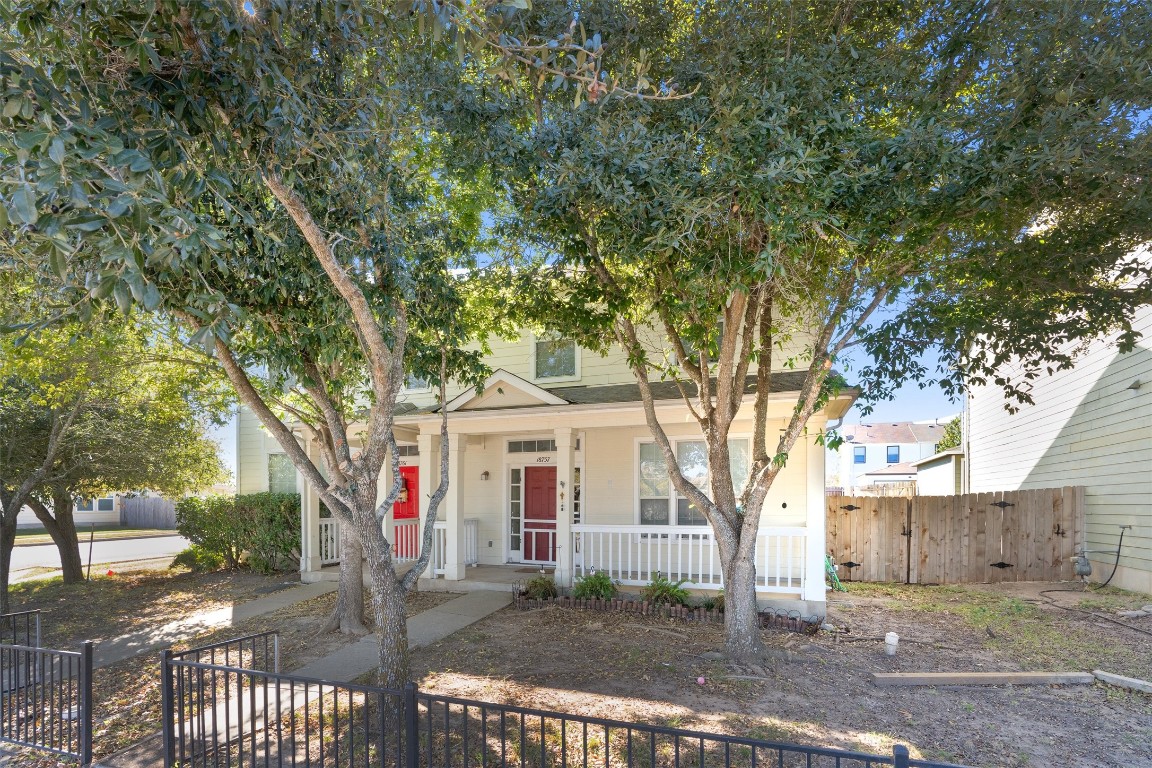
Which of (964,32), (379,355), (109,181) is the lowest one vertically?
(379,355)

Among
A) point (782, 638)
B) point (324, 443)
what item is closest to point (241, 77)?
point (324, 443)

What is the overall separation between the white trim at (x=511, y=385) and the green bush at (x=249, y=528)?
19.6ft

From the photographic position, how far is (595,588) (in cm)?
1031

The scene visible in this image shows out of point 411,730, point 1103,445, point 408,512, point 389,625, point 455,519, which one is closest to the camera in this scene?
point 411,730

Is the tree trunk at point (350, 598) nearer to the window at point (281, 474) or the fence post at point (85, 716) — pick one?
the fence post at point (85, 716)

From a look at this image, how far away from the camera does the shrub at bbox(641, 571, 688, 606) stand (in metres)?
9.89

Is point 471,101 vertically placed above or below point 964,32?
below

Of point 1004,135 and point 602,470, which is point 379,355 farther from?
point 602,470

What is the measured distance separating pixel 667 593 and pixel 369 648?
14.1 feet

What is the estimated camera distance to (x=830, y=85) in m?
6.87

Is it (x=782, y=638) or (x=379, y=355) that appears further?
(x=782, y=638)

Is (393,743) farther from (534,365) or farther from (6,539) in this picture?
(6,539)

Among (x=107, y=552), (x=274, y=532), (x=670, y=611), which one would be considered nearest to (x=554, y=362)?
(x=670, y=611)

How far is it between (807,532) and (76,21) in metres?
9.58
